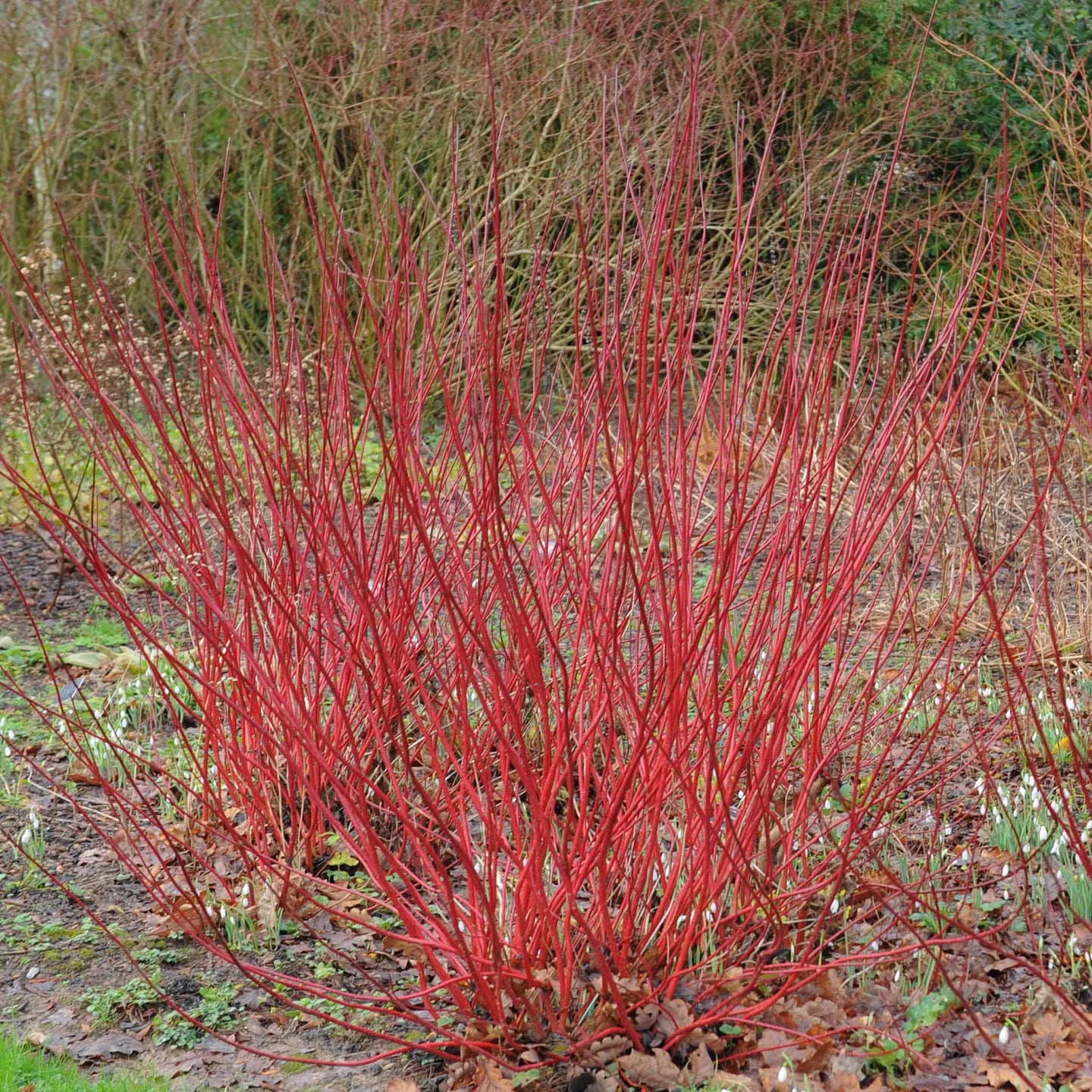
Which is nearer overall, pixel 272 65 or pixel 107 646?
pixel 107 646

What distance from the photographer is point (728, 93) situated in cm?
732

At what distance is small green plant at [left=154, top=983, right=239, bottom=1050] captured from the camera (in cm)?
254

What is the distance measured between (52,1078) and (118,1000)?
0.92ft

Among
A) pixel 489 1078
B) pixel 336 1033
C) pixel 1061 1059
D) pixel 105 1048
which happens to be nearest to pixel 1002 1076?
pixel 1061 1059

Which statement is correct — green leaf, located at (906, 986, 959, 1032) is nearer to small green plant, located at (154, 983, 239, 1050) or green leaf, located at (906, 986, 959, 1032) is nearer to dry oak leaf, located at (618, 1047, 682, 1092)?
dry oak leaf, located at (618, 1047, 682, 1092)

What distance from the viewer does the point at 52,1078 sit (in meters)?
2.39

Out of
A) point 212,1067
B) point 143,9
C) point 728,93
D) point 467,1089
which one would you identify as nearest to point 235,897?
point 212,1067

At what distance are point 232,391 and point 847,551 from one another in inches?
45.3

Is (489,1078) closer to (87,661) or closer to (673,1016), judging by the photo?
(673,1016)

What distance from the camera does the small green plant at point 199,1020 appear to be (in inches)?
100.0

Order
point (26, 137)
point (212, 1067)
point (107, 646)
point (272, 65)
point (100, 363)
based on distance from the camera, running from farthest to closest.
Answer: point (26, 137) < point (272, 65) < point (100, 363) < point (107, 646) < point (212, 1067)

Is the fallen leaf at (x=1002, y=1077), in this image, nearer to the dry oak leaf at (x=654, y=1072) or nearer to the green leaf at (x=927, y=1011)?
the green leaf at (x=927, y=1011)

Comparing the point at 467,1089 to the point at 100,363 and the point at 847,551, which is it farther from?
the point at 100,363

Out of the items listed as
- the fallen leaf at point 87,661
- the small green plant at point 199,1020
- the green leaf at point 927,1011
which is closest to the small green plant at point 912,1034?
the green leaf at point 927,1011
